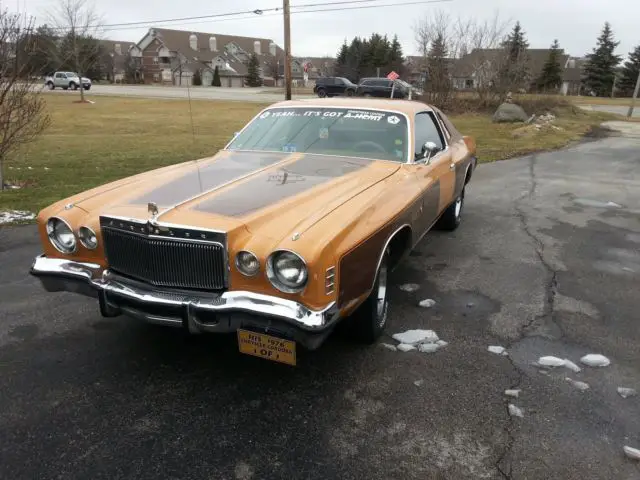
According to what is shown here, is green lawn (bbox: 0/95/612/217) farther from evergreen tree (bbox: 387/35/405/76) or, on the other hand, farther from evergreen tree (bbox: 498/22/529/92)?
evergreen tree (bbox: 387/35/405/76)

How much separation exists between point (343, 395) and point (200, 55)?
3323 inches

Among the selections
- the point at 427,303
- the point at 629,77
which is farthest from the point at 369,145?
the point at 629,77

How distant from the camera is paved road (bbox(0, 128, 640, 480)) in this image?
247cm

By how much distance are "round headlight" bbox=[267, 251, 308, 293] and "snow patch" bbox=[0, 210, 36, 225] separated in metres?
5.30

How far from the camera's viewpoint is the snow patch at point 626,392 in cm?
301

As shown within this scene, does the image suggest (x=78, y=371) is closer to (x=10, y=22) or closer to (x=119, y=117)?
(x=10, y=22)

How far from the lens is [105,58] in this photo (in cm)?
7394

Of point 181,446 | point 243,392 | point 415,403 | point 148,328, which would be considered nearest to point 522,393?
point 415,403

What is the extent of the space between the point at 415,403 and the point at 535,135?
659 inches

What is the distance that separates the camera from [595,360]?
3.38 meters

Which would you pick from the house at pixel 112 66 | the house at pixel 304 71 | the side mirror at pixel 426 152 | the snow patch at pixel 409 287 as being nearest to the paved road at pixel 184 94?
the house at pixel 304 71

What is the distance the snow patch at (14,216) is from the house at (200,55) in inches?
2679

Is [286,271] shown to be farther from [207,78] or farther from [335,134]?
[207,78]

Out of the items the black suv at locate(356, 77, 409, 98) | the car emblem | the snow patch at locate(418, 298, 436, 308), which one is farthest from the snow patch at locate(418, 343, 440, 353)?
the black suv at locate(356, 77, 409, 98)
